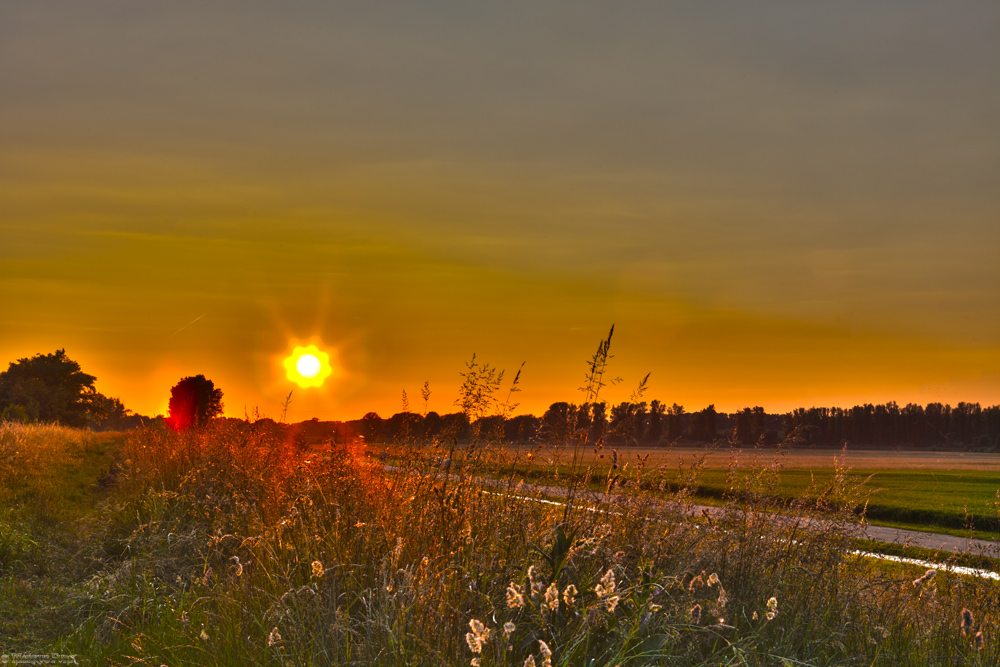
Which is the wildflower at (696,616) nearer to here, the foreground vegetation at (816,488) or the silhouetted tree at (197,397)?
the foreground vegetation at (816,488)

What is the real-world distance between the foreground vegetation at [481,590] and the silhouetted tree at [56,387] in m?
51.3

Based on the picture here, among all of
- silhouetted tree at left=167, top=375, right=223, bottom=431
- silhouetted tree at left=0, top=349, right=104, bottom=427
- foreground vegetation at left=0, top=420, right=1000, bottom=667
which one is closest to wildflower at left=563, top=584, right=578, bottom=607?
foreground vegetation at left=0, top=420, right=1000, bottom=667

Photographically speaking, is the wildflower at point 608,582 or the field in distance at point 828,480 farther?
the field in distance at point 828,480

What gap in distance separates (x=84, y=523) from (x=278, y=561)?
22.9 feet

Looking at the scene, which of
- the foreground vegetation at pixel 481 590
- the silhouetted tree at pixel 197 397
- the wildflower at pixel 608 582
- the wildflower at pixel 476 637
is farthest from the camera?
the silhouetted tree at pixel 197 397

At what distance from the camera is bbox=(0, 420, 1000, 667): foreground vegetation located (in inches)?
155

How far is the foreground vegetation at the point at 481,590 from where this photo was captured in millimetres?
3945

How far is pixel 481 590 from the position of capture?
173 inches

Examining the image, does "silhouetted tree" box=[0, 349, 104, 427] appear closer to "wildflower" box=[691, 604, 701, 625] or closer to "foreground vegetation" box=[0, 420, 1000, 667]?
"foreground vegetation" box=[0, 420, 1000, 667]

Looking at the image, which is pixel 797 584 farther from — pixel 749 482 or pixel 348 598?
pixel 348 598

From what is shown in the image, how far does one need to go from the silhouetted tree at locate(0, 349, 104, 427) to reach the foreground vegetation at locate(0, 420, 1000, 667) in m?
51.3

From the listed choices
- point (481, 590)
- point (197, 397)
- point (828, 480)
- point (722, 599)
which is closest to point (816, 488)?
point (828, 480)

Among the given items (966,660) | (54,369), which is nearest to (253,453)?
(966,660)

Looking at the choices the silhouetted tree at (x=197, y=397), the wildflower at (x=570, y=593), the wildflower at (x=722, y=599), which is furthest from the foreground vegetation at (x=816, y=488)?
the silhouetted tree at (x=197, y=397)
